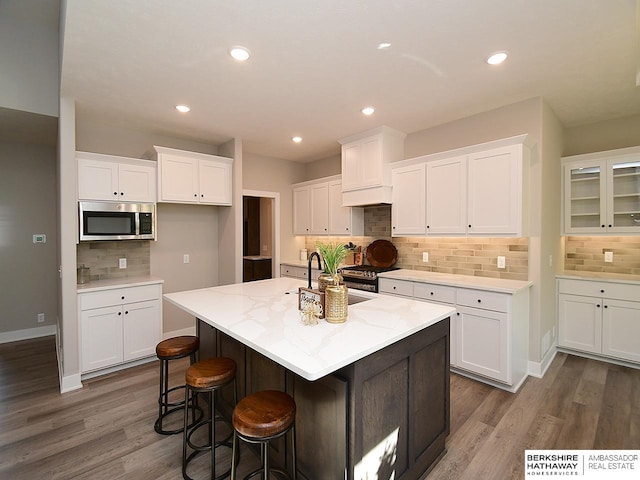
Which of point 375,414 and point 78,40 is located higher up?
point 78,40

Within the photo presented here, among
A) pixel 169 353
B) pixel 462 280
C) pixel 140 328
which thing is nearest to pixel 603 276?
pixel 462 280

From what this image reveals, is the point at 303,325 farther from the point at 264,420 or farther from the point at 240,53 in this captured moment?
the point at 240,53

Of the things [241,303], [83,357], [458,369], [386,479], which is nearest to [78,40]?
[241,303]

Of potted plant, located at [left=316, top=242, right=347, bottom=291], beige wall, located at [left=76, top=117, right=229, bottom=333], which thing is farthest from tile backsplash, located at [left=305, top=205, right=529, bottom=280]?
potted plant, located at [left=316, top=242, right=347, bottom=291]

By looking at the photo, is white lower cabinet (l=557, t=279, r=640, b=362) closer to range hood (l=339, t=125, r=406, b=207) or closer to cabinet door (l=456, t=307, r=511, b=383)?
cabinet door (l=456, t=307, r=511, b=383)

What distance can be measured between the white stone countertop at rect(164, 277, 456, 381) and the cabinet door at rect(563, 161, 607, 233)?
2.89m

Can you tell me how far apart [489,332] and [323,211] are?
294 cm

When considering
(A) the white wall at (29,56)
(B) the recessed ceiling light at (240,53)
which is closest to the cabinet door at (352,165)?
(B) the recessed ceiling light at (240,53)

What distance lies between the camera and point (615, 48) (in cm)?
220

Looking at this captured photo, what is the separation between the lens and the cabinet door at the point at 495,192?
9.43 ft

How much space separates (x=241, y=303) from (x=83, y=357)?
2078mm

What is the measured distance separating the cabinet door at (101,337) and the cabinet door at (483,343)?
3.55 metres

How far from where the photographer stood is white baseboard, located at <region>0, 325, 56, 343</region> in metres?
4.16

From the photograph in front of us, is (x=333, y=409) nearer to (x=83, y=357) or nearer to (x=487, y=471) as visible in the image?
(x=487, y=471)
